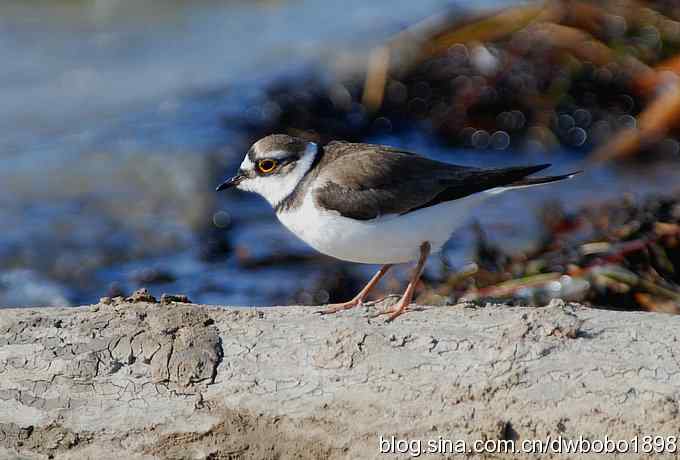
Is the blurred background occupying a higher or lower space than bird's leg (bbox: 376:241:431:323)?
lower

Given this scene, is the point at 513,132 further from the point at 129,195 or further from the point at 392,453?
the point at 392,453

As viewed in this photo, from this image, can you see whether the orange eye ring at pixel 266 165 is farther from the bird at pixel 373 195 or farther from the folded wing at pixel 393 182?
the folded wing at pixel 393 182

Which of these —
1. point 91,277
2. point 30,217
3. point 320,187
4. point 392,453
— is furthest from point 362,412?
point 30,217

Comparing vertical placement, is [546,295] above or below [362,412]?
below

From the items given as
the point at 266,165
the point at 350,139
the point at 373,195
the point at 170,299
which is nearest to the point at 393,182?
the point at 373,195

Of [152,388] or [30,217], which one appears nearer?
[152,388]

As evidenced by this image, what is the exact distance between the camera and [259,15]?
17094 mm

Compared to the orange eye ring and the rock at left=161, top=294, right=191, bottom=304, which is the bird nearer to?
the orange eye ring

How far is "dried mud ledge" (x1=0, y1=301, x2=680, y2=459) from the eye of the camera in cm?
425

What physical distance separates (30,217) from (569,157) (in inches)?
217

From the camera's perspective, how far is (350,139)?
11461 millimetres

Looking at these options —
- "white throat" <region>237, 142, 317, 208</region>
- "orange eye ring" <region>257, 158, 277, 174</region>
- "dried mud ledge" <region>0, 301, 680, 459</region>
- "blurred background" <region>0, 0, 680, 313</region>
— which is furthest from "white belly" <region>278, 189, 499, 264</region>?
"blurred background" <region>0, 0, 680, 313</region>

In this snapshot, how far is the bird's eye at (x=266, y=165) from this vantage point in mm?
5539

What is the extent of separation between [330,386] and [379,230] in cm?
100
